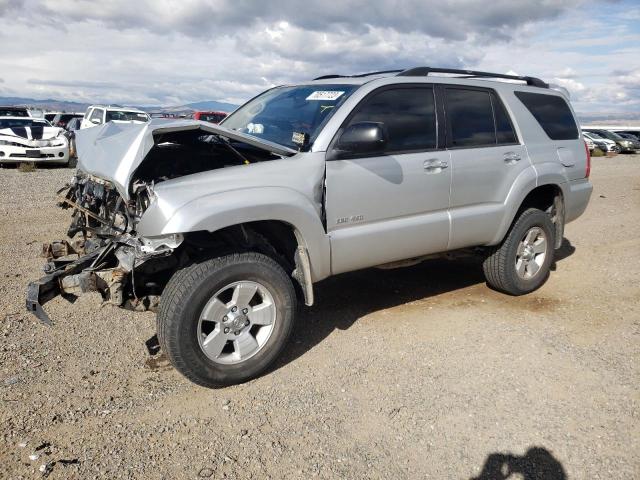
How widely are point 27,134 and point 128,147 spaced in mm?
12463

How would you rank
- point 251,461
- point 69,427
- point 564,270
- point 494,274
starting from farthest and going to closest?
point 564,270, point 494,274, point 69,427, point 251,461

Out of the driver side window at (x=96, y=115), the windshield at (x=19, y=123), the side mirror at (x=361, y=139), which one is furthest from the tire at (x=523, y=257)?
the driver side window at (x=96, y=115)

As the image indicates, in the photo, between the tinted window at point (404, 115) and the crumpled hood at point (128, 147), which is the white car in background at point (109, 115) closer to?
the crumpled hood at point (128, 147)

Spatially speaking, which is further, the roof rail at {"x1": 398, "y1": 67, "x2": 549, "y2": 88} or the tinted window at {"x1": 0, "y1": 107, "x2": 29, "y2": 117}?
the tinted window at {"x1": 0, "y1": 107, "x2": 29, "y2": 117}

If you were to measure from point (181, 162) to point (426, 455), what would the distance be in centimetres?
267

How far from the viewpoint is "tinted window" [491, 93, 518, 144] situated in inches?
182

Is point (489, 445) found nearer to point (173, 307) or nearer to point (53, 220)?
point (173, 307)

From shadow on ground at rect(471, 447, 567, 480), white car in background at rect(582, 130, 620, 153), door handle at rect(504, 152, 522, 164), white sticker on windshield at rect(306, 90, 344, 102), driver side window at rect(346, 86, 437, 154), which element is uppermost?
white sticker on windshield at rect(306, 90, 344, 102)

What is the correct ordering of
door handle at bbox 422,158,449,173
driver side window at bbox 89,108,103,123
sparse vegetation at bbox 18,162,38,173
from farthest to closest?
1. driver side window at bbox 89,108,103,123
2. sparse vegetation at bbox 18,162,38,173
3. door handle at bbox 422,158,449,173

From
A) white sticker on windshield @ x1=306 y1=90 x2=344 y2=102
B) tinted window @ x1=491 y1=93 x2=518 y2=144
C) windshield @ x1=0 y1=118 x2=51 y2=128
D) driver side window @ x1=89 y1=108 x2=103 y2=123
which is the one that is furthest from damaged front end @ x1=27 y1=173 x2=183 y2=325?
driver side window @ x1=89 y1=108 x2=103 y2=123

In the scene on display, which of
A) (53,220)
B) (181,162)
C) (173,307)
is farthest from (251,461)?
(53,220)

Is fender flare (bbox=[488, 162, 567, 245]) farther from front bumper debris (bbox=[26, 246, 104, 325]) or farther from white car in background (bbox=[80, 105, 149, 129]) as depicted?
white car in background (bbox=[80, 105, 149, 129])

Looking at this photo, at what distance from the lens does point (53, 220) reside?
24.4ft

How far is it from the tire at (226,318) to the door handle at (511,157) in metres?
2.33
